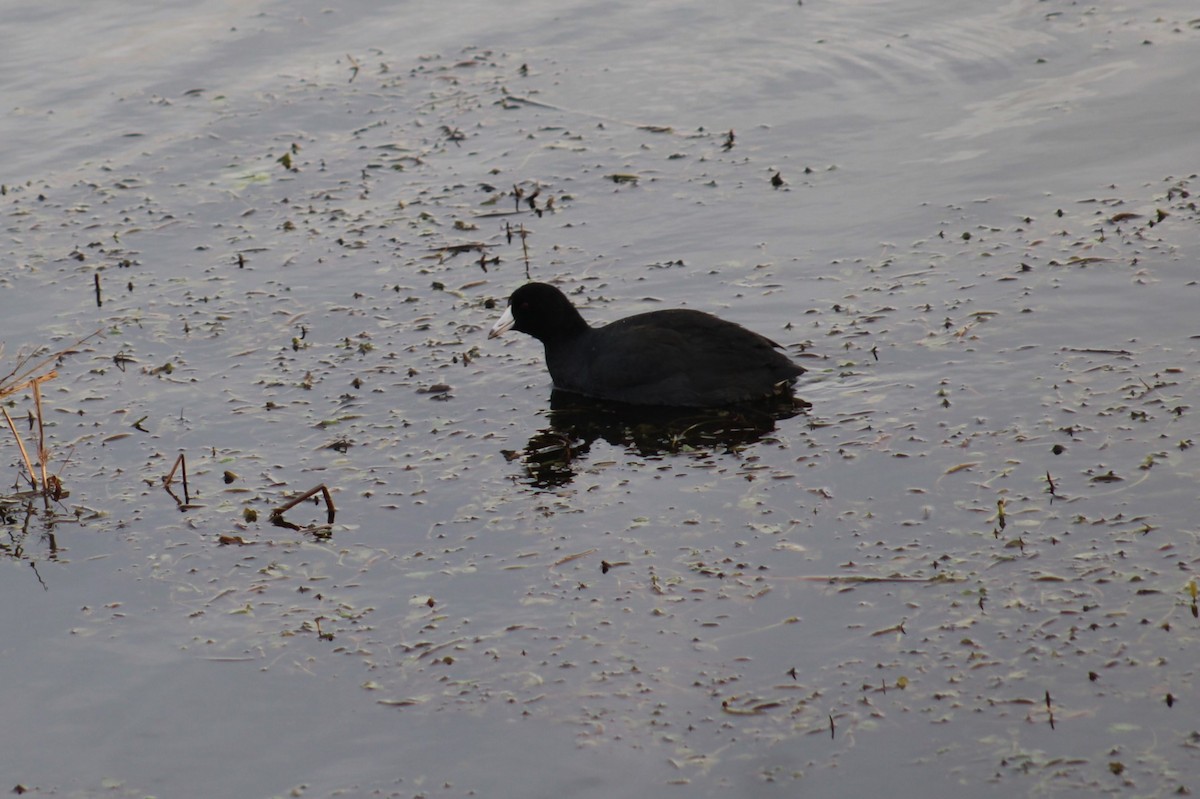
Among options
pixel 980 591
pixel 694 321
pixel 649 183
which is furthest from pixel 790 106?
pixel 980 591

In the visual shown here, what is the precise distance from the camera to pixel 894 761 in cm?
582

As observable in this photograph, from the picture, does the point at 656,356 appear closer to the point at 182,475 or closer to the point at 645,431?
the point at 645,431

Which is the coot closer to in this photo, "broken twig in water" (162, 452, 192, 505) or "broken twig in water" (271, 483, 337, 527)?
"broken twig in water" (271, 483, 337, 527)

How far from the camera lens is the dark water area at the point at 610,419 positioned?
6.30m

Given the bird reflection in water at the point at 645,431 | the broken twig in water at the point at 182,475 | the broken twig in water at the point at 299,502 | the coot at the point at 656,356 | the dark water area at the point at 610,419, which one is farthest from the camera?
the coot at the point at 656,356

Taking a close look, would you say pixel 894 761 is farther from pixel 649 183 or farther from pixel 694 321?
pixel 649 183

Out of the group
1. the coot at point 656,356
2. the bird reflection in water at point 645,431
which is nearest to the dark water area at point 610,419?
→ the bird reflection in water at point 645,431

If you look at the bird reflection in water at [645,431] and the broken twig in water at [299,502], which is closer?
the broken twig in water at [299,502]

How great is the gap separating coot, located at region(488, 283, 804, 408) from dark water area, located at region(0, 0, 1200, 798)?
244 millimetres

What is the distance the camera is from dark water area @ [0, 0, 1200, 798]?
6297mm

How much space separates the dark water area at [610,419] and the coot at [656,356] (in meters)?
0.24

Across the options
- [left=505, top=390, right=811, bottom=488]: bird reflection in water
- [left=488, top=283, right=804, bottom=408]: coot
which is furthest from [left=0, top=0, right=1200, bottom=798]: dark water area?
[left=488, top=283, right=804, bottom=408]: coot

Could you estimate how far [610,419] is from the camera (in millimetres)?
9672

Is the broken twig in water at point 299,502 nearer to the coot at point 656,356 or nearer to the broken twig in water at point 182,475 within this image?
the broken twig in water at point 182,475
